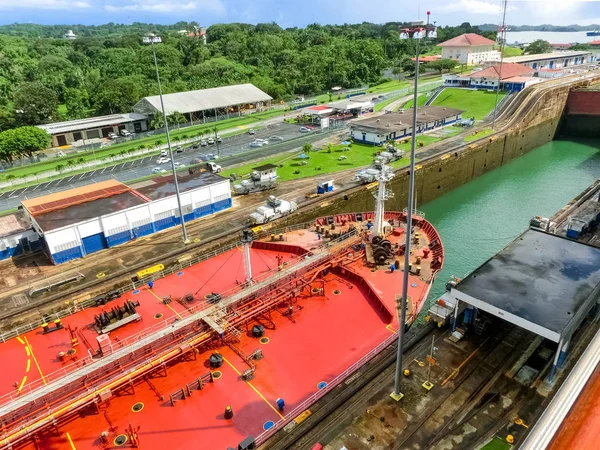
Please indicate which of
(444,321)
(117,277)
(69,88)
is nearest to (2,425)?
(117,277)

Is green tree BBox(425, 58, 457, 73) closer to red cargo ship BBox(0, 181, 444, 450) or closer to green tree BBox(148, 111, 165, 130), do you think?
green tree BBox(148, 111, 165, 130)

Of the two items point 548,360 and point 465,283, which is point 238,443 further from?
point 548,360

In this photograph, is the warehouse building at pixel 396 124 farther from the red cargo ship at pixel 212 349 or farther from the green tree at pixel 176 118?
the red cargo ship at pixel 212 349

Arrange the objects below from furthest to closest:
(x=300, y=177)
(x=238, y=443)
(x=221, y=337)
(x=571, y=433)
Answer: (x=300, y=177) < (x=221, y=337) < (x=238, y=443) < (x=571, y=433)

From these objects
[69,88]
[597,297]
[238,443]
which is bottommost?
[238,443]

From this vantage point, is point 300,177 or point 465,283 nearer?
point 465,283

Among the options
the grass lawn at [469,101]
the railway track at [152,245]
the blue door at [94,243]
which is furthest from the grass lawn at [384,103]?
the blue door at [94,243]
